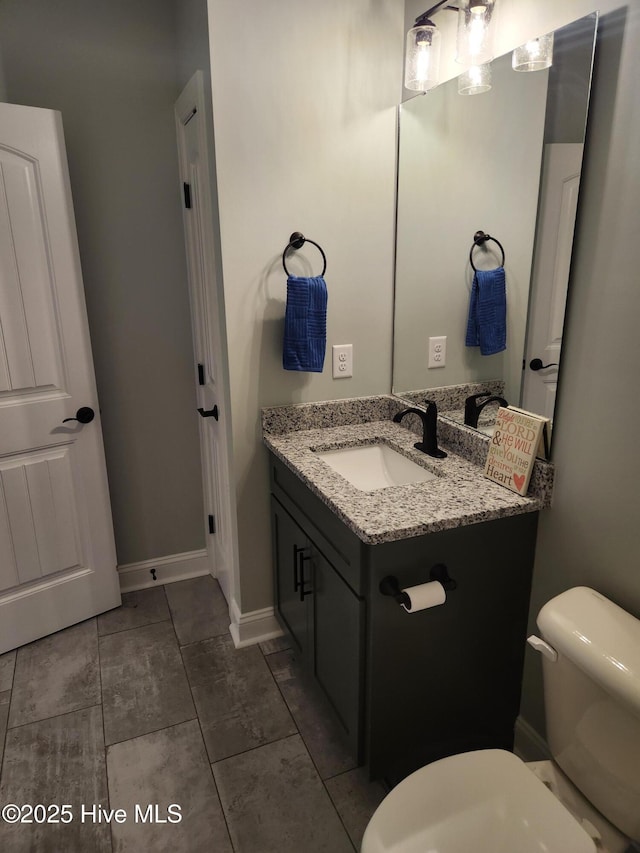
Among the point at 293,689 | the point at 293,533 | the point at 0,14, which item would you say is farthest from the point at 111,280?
the point at 293,689

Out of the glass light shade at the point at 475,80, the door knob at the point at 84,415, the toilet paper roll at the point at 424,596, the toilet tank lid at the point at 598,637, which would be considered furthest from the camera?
the door knob at the point at 84,415

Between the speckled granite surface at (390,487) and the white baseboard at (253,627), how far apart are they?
76 cm

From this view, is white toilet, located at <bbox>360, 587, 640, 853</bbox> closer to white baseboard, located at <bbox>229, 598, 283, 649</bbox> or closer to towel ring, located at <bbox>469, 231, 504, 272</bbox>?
towel ring, located at <bbox>469, 231, 504, 272</bbox>

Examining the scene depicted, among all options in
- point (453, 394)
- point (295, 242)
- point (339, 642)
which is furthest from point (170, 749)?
point (295, 242)

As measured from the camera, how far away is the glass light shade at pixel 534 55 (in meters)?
1.31

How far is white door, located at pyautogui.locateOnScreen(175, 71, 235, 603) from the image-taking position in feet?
6.24

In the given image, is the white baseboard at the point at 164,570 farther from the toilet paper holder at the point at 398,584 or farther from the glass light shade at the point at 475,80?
the glass light shade at the point at 475,80

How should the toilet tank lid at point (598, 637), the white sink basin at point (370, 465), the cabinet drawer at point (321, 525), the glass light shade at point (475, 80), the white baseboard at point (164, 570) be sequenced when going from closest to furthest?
the toilet tank lid at point (598, 637), the cabinet drawer at point (321, 525), the glass light shade at point (475, 80), the white sink basin at point (370, 465), the white baseboard at point (164, 570)

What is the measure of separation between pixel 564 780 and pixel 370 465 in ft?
3.41

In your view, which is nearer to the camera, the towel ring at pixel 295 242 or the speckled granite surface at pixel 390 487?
the speckled granite surface at pixel 390 487

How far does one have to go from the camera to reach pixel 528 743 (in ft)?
5.33

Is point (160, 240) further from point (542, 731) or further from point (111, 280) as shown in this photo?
point (542, 731)

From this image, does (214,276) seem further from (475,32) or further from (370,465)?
(475,32)

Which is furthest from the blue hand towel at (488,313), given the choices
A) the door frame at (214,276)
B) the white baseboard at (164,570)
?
the white baseboard at (164,570)
